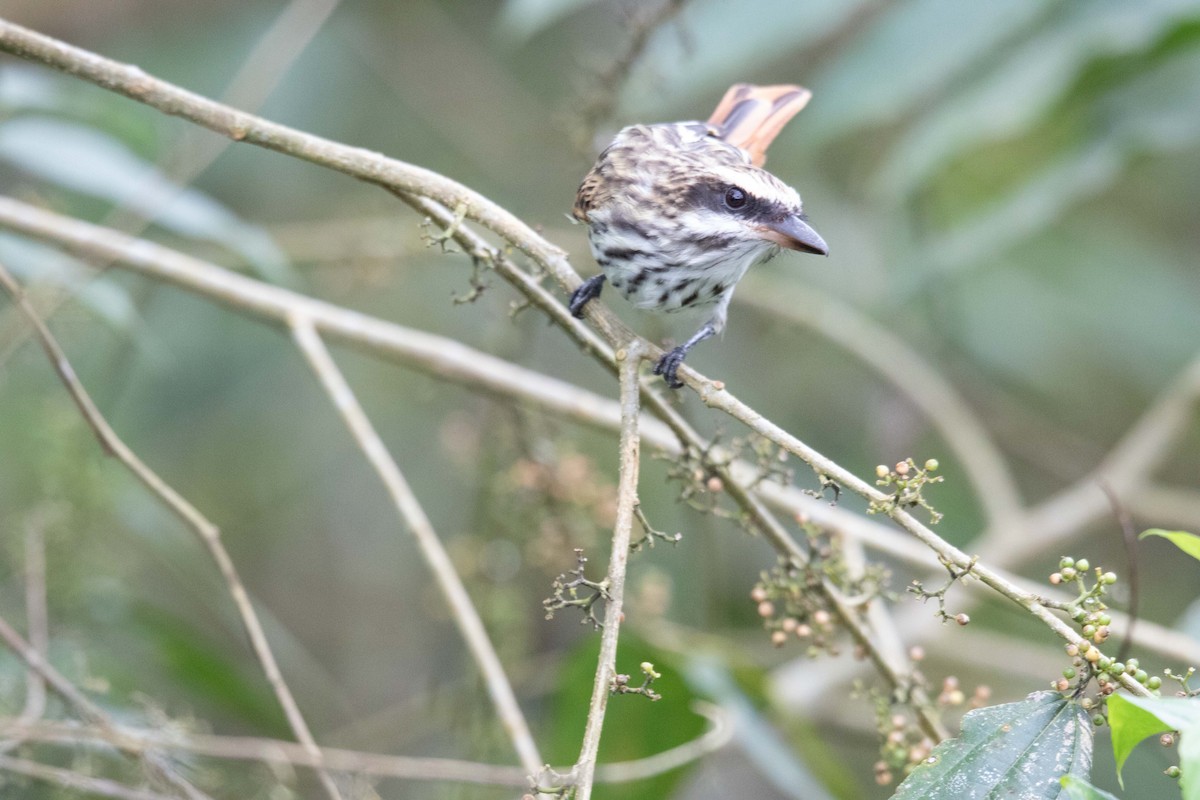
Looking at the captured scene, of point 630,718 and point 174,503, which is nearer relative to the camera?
point 174,503

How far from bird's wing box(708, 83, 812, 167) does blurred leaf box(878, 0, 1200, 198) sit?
2.17ft

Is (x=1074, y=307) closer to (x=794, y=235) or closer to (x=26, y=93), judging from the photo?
(x=794, y=235)

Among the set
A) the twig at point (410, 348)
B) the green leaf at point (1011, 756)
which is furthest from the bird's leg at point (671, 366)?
the green leaf at point (1011, 756)

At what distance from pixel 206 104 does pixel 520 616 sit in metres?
1.83

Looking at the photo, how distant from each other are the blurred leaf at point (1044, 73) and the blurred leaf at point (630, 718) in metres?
1.64

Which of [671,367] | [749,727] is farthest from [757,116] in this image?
[749,727]

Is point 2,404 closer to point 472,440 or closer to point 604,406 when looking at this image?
point 472,440

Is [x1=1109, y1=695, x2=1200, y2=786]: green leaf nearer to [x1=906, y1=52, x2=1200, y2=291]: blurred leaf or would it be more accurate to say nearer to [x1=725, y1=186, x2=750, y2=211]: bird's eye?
[x1=725, y1=186, x2=750, y2=211]: bird's eye

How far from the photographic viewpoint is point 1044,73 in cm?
369

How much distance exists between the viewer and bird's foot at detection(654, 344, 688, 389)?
2279 millimetres

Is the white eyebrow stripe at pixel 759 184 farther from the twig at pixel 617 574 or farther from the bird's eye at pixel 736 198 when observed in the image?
the twig at pixel 617 574

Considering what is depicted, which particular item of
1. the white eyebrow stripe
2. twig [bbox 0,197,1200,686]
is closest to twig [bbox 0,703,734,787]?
twig [bbox 0,197,1200,686]

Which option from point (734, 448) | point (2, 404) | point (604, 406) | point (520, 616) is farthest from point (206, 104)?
point (2, 404)

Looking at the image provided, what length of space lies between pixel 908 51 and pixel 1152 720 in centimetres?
287
